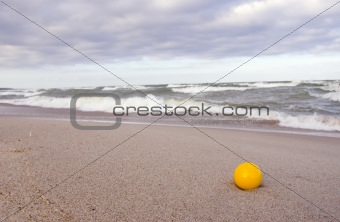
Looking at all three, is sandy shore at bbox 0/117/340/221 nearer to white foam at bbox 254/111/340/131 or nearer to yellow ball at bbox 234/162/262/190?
yellow ball at bbox 234/162/262/190

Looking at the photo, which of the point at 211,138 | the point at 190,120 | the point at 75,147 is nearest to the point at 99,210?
the point at 75,147

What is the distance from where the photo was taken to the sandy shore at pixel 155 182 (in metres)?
2.97

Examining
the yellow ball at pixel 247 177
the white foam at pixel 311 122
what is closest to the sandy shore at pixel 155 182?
the yellow ball at pixel 247 177

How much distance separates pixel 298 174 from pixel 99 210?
2.52 meters

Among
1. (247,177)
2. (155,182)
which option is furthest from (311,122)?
(155,182)

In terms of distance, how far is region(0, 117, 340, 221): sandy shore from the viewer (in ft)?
9.74

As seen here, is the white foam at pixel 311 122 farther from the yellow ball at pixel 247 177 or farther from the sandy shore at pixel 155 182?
the yellow ball at pixel 247 177

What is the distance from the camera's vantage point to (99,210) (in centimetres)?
295

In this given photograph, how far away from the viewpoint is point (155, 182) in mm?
3734

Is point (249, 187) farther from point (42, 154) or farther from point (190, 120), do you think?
point (190, 120)

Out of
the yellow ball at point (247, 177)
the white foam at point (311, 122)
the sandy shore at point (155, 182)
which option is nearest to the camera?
the sandy shore at point (155, 182)

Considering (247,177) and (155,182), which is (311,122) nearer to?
(247,177)

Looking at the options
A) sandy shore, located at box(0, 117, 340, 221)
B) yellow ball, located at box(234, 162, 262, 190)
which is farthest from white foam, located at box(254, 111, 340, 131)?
yellow ball, located at box(234, 162, 262, 190)

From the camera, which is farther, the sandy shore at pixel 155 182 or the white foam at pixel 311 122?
the white foam at pixel 311 122
